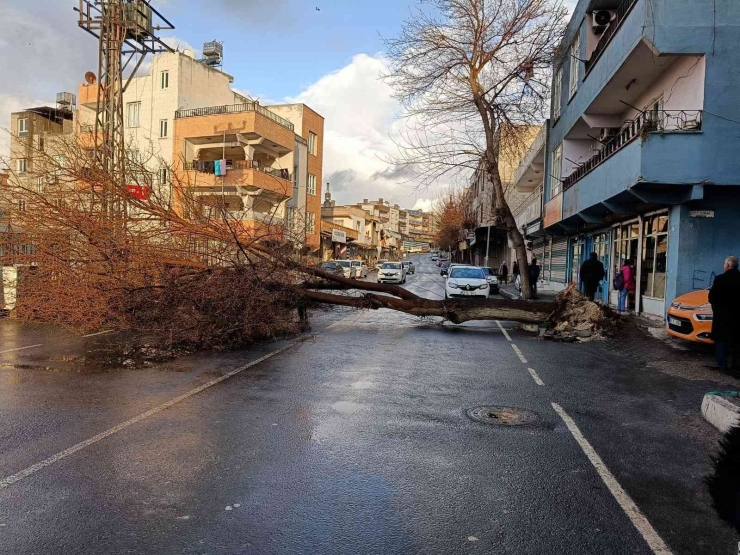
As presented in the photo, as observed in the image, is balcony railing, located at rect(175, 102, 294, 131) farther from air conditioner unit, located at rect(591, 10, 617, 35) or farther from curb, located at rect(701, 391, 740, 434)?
curb, located at rect(701, 391, 740, 434)

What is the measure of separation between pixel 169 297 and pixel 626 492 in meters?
8.73

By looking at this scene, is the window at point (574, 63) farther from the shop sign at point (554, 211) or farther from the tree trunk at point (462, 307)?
the tree trunk at point (462, 307)

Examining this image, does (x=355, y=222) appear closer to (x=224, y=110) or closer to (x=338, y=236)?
(x=338, y=236)

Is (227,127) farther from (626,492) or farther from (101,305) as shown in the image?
(626,492)

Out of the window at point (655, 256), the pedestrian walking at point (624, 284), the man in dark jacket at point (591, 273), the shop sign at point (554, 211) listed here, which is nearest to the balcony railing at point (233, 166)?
the shop sign at point (554, 211)

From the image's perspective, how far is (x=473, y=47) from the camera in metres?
21.0

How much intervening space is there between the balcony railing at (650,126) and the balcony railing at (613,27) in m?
2.69

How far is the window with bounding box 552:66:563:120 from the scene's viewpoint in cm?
2536

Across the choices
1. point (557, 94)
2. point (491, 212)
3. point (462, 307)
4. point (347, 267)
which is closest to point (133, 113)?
point (347, 267)

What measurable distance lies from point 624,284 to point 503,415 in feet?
39.9

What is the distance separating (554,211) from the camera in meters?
25.2

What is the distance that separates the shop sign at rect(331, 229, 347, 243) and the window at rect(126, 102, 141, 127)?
2230 centimetres

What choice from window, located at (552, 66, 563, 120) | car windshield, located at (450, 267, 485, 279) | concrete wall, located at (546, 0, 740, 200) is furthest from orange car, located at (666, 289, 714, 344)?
window, located at (552, 66, 563, 120)

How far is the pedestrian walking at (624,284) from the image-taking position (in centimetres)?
1644
